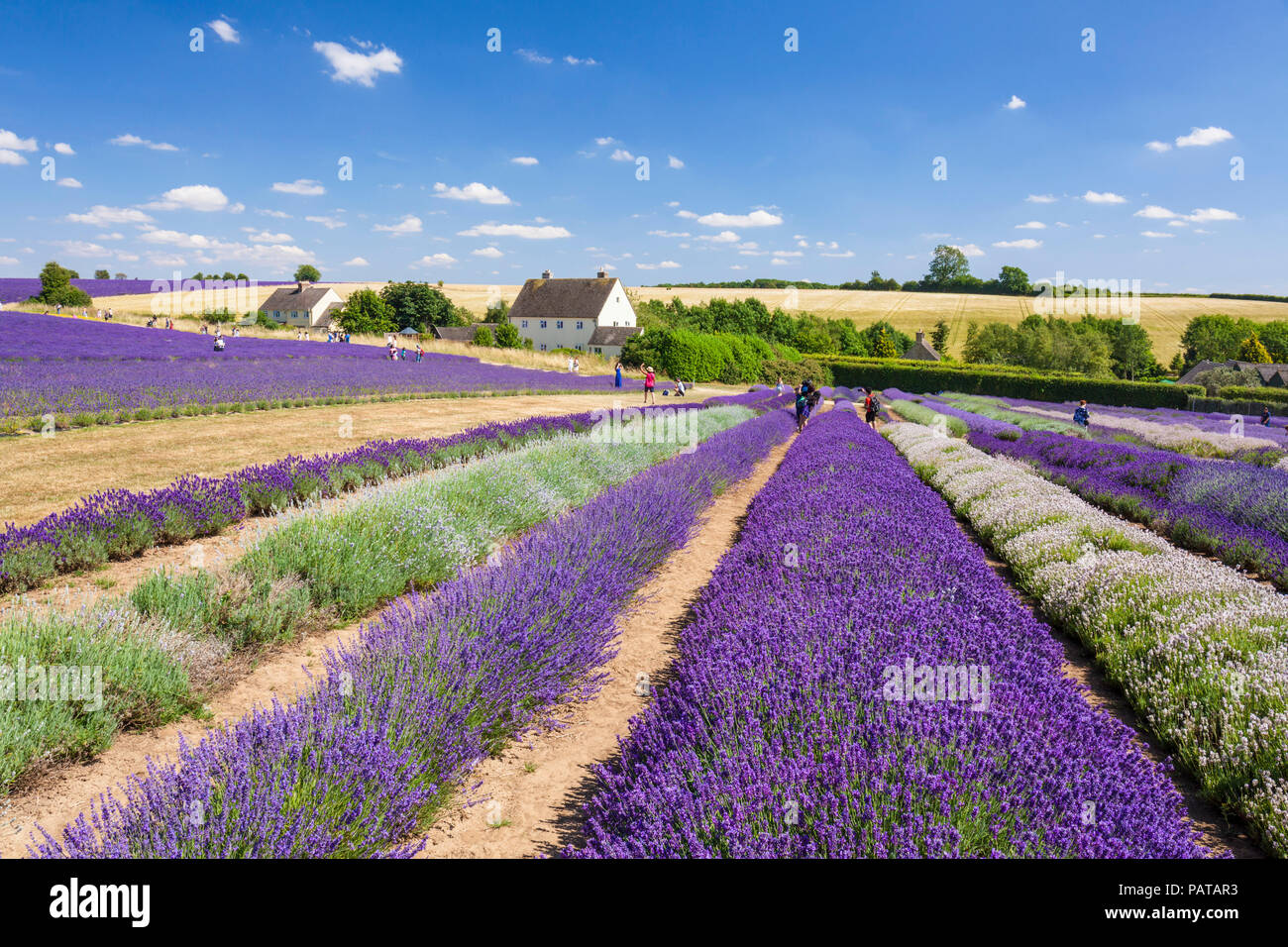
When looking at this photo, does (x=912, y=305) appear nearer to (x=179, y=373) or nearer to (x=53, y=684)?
(x=179, y=373)

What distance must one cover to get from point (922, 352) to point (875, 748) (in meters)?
72.6

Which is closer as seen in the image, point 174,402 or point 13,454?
point 13,454

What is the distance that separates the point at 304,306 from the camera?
72.1m

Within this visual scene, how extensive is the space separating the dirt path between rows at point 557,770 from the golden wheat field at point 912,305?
6630 cm

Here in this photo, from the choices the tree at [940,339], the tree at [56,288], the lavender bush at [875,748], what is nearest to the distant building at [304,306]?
the tree at [56,288]

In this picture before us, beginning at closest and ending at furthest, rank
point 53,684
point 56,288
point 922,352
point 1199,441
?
1. point 53,684
2. point 1199,441
3. point 56,288
4. point 922,352

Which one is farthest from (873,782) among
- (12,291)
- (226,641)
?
(12,291)

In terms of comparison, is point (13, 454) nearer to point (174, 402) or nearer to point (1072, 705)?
point (174, 402)

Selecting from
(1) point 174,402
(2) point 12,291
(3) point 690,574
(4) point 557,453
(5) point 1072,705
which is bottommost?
(3) point 690,574

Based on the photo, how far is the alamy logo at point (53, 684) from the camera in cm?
261

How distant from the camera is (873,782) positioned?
5.81 feet

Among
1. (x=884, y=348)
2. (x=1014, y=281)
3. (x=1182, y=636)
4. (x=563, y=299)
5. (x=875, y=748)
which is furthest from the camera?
(x=1014, y=281)
